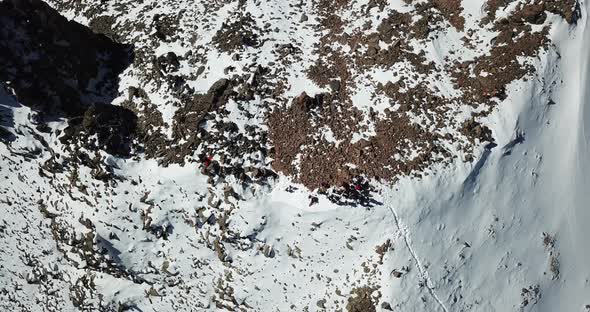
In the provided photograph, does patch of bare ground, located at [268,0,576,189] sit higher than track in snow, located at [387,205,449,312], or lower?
higher

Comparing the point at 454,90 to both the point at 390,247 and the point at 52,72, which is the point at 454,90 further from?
the point at 52,72

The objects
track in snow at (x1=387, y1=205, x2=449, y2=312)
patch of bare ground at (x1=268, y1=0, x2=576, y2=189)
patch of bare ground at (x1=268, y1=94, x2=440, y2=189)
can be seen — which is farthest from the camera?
patch of bare ground at (x1=268, y1=0, x2=576, y2=189)

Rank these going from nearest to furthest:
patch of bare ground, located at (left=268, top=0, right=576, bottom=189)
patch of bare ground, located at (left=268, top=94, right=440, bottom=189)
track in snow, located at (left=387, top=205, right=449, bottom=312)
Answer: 1. track in snow, located at (left=387, top=205, right=449, bottom=312)
2. patch of bare ground, located at (left=268, top=94, right=440, bottom=189)
3. patch of bare ground, located at (left=268, top=0, right=576, bottom=189)

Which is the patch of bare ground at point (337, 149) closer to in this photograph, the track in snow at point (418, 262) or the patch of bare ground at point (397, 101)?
the patch of bare ground at point (397, 101)

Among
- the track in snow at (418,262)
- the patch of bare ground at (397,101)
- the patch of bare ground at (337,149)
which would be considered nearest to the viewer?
the track in snow at (418,262)

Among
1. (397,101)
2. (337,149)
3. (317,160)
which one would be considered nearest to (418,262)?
(337,149)

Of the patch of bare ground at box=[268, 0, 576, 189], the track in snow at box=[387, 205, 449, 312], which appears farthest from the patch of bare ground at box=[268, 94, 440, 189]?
the track in snow at box=[387, 205, 449, 312]

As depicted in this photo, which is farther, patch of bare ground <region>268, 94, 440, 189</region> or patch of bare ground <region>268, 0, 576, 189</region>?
patch of bare ground <region>268, 0, 576, 189</region>

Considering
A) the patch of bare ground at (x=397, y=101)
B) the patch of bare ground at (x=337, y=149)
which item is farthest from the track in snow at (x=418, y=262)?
the patch of bare ground at (x=397, y=101)

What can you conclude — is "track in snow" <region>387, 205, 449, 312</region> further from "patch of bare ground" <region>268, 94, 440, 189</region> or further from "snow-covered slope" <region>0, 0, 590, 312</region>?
"patch of bare ground" <region>268, 94, 440, 189</region>

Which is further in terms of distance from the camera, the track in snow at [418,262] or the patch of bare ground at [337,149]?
the patch of bare ground at [337,149]
